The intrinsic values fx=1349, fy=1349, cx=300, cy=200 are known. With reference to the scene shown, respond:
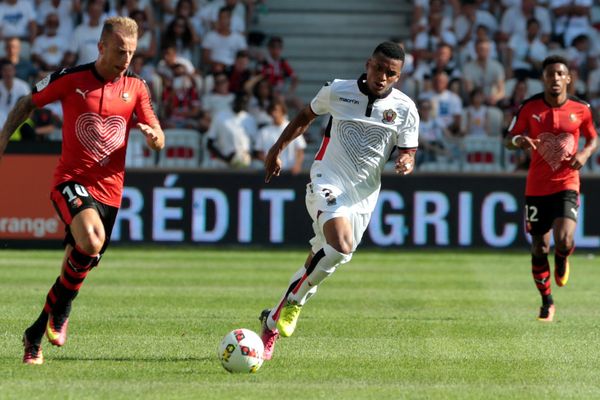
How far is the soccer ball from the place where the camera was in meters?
8.90

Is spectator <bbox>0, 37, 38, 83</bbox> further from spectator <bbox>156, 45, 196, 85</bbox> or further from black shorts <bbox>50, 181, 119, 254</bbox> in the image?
black shorts <bbox>50, 181, 119, 254</bbox>

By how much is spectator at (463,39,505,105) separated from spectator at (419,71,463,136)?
73cm

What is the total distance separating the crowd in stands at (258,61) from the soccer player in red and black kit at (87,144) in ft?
41.1

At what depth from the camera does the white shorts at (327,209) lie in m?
9.95

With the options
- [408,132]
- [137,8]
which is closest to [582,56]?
[137,8]

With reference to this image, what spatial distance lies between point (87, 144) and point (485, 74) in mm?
16250

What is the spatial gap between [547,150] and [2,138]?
6.09 metres

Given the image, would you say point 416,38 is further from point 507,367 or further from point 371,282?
point 507,367

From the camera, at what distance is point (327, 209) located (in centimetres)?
996

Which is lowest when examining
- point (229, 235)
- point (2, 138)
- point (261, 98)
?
point (229, 235)

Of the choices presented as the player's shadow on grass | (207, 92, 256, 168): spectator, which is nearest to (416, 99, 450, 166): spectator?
(207, 92, 256, 168): spectator

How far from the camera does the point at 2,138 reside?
30.4 feet

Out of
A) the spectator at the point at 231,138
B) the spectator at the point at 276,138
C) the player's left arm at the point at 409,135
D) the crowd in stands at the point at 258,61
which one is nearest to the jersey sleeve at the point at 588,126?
the player's left arm at the point at 409,135

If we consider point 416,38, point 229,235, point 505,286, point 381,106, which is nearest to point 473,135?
point 416,38
